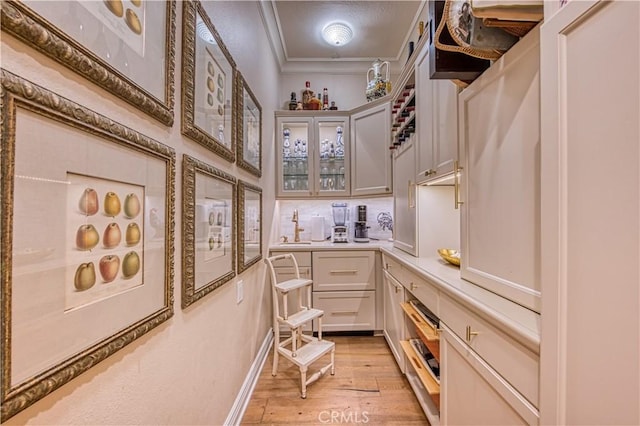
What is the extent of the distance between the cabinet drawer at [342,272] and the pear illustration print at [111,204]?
6.85 feet

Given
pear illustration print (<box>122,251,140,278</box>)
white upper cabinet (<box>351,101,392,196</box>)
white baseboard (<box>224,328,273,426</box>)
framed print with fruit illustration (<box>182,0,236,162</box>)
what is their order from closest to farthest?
1. pear illustration print (<box>122,251,140,278</box>)
2. framed print with fruit illustration (<box>182,0,236,162</box>)
3. white baseboard (<box>224,328,273,426</box>)
4. white upper cabinet (<box>351,101,392,196</box>)

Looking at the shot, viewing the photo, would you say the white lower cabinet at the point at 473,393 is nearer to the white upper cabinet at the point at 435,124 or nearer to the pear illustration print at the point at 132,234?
the white upper cabinet at the point at 435,124

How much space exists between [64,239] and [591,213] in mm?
1048

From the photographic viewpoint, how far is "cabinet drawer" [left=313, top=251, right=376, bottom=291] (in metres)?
2.65

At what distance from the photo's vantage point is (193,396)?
1.05 metres

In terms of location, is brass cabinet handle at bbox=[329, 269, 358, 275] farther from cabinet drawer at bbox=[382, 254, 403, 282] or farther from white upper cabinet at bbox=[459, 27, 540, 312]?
white upper cabinet at bbox=[459, 27, 540, 312]

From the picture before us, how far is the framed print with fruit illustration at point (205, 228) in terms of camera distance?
983 millimetres

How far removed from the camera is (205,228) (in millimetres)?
1145

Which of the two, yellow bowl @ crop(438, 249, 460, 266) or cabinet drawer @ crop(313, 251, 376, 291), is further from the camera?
cabinet drawer @ crop(313, 251, 376, 291)

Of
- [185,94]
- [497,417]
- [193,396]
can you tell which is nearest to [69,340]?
[193,396]

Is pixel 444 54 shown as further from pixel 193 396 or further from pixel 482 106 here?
pixel 193 396

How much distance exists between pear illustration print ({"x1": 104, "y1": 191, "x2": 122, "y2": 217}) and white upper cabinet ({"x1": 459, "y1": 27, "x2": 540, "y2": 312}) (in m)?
1.15

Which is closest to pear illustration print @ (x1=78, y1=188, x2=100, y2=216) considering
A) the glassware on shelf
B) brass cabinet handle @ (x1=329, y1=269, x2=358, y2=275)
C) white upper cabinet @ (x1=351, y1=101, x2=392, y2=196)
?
brass cabinet handle @ (x1=329, y1=269, x2=358, y2=275)

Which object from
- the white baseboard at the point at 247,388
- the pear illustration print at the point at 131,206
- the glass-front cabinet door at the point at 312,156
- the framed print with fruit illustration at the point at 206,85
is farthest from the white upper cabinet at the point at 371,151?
the pear illustration print at the point at 131,206
